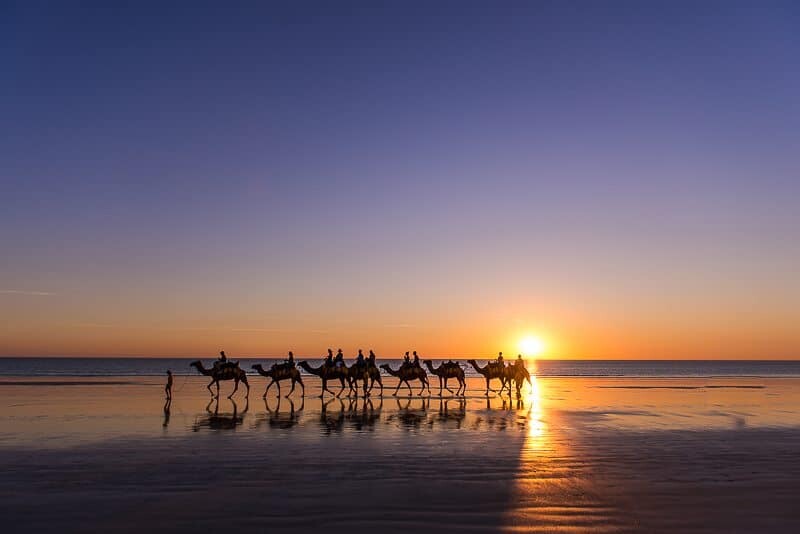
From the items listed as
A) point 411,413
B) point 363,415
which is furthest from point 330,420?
point 411,413

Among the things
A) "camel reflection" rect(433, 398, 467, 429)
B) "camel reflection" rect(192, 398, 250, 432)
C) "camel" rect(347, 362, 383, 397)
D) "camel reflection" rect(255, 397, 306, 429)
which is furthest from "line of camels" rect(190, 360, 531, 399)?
"camel reflection" rect(192, 398, 250, 432)

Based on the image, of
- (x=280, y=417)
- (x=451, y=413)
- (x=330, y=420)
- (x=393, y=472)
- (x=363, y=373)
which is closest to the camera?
(x=393, y=472)

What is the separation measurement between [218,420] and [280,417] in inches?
90.6

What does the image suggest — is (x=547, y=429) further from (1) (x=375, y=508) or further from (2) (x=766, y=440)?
(1) (x=375, y=508)

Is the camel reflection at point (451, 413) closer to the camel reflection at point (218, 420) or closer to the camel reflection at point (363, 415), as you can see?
the camel reflection at point (363, 415)

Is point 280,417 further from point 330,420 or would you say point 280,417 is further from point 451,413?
point 451,413

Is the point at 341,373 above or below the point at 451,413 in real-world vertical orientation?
above

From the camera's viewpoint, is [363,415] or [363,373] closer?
[363,415]

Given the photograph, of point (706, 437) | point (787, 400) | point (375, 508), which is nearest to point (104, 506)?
point (375, 508)

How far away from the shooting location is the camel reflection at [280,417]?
20.8 m

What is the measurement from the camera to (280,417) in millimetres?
23219

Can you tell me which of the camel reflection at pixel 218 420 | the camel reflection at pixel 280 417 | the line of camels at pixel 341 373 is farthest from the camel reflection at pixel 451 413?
the camel reflection at pixel 218 420

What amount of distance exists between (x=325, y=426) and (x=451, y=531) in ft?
39.8

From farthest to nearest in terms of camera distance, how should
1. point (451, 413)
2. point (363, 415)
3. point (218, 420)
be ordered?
point (451, 413), point (363, 415), point (218, 420)
